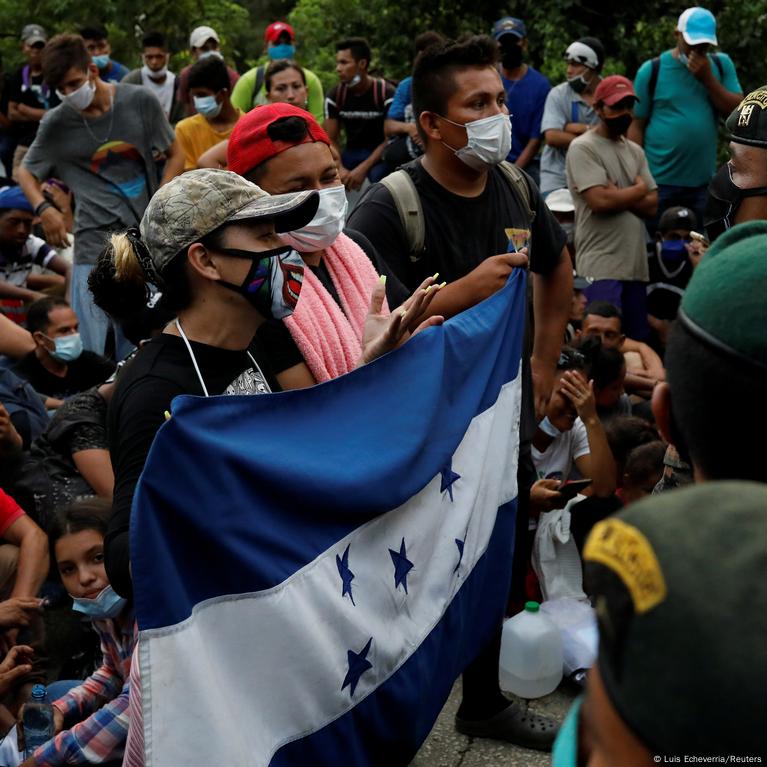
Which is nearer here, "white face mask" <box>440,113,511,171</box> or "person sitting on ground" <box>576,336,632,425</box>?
"white face mask" <box>440,113,511,171</box>

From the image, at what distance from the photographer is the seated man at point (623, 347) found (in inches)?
258

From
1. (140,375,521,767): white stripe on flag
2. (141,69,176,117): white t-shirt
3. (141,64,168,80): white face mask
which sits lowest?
(141,69,176,117): white t-shirt

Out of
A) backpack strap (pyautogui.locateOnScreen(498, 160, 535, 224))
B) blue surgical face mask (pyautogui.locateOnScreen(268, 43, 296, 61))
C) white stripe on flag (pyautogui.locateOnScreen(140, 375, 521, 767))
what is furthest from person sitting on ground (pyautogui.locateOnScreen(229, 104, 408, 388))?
blue surgical face mask (pyautogui.locateOnScreen(268, 43, 296, 61))

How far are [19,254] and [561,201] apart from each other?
364 centimetres

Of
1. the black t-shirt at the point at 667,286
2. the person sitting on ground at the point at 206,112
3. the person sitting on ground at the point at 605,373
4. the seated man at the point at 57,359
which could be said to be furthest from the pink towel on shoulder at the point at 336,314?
the person sitting on ground at the point at 206,112

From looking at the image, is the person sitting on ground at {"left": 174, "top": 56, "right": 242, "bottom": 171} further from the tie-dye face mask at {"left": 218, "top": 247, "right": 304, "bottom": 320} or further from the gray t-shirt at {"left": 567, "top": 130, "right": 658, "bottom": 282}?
the tie-dye face mask at {"left": 218, "top": 247, "right": 304, "bottom": 320}

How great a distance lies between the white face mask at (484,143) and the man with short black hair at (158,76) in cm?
628

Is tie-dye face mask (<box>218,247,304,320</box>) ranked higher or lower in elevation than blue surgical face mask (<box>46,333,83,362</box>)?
higher

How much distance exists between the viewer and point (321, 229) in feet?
10.2

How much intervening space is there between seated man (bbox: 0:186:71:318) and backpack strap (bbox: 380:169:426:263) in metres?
3.78

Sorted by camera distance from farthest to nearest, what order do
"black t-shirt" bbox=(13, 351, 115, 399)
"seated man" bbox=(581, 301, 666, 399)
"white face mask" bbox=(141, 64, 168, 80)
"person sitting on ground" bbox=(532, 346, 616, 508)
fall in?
"white face mask" bbox=(141, 64, 168, 80) → "seated man" bbox=(581, 301, 666, 399) → "black t-shirt" bbox=(13, 351, 115, 399) → "person sitting on ground" bbox=(532, 346, 616, 508)

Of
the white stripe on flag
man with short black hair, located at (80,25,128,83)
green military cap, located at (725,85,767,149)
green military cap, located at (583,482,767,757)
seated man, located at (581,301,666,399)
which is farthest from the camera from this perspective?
man with short black hair, located at (80,25,128,83)

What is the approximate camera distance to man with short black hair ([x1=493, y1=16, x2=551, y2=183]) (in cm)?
887

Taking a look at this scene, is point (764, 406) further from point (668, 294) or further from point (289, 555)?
point (668, 294)
